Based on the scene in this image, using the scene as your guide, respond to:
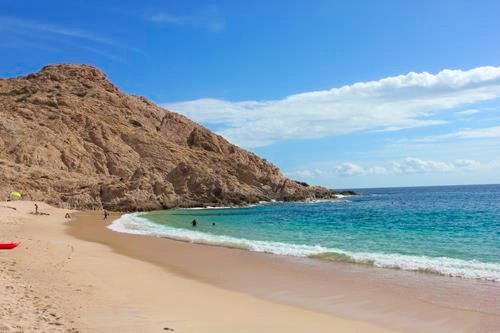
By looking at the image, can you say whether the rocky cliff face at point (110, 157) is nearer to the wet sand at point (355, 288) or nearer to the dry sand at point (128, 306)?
the wet sand at point (355, 288)

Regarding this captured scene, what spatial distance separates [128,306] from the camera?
379 inches

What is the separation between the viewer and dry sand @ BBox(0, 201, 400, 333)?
7.86m

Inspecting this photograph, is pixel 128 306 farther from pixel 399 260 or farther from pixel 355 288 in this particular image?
pixel 399 260

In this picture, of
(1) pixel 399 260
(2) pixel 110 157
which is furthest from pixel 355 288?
(2) pixel 110 157

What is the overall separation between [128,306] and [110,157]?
84.5 metres

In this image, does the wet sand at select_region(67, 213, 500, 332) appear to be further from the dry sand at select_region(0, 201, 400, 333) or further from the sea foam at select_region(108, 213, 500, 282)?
the dry sand at select_region(0, 201, 400, 333)

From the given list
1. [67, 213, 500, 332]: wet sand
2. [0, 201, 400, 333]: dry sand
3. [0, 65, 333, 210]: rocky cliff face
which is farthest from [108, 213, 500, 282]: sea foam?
[0, 65, 333, 210]: rocky cliff face

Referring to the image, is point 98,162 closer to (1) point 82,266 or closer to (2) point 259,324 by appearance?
(1) point 82,266

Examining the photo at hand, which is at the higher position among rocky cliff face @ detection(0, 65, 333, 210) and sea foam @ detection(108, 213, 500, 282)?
rocky cliff face @ detection(0, 65, 333, 210)

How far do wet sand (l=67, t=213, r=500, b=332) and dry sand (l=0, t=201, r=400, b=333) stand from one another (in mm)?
777

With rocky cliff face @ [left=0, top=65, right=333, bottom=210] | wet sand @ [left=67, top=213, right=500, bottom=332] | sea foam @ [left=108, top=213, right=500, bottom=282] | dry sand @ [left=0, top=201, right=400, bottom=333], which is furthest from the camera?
rocky cliff face @ [left=0, top=65, right=333, bottom=210]

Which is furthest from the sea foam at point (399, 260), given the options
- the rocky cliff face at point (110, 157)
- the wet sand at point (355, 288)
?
the rocky cliff face at point (110, 157)

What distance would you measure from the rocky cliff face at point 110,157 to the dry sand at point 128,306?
54.3m

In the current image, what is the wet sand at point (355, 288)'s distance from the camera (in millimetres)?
9578
